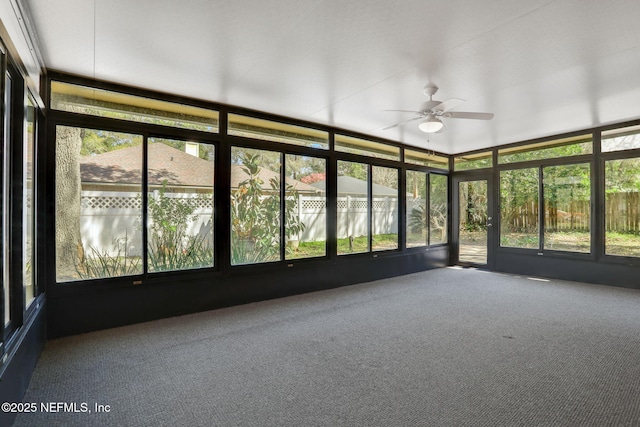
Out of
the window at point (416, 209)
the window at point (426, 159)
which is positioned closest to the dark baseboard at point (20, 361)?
the window at point (416, 209)

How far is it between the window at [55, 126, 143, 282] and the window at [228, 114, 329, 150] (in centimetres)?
131

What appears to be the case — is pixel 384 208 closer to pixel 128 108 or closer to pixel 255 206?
pixel 255 206

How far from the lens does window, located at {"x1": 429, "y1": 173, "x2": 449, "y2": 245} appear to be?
759 centimetres

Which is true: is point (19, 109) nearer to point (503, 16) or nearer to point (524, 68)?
point (503, 16)

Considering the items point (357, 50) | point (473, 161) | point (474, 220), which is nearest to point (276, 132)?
point (357, 50)

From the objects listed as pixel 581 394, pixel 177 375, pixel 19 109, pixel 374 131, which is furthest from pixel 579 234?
pixel 19 109

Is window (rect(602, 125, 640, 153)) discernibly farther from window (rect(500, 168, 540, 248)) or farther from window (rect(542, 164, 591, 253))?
window (rect(500, 168, 540, 248))

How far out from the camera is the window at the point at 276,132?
4613 millimetres

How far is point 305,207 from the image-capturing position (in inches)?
212

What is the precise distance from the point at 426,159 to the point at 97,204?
20.9ft

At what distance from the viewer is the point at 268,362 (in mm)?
2785

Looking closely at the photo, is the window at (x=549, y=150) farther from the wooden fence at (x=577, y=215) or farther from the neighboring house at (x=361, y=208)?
the neighboring house at (x=361, y=208)

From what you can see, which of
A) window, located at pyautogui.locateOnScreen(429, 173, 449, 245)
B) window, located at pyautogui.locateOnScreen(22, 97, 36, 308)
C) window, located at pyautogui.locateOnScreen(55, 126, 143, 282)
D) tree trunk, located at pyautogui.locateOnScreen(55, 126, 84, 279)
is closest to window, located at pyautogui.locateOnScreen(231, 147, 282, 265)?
window, located at pyautogui.locateOnScreen(55, 126, 143, 282)

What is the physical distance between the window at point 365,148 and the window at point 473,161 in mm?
2017
